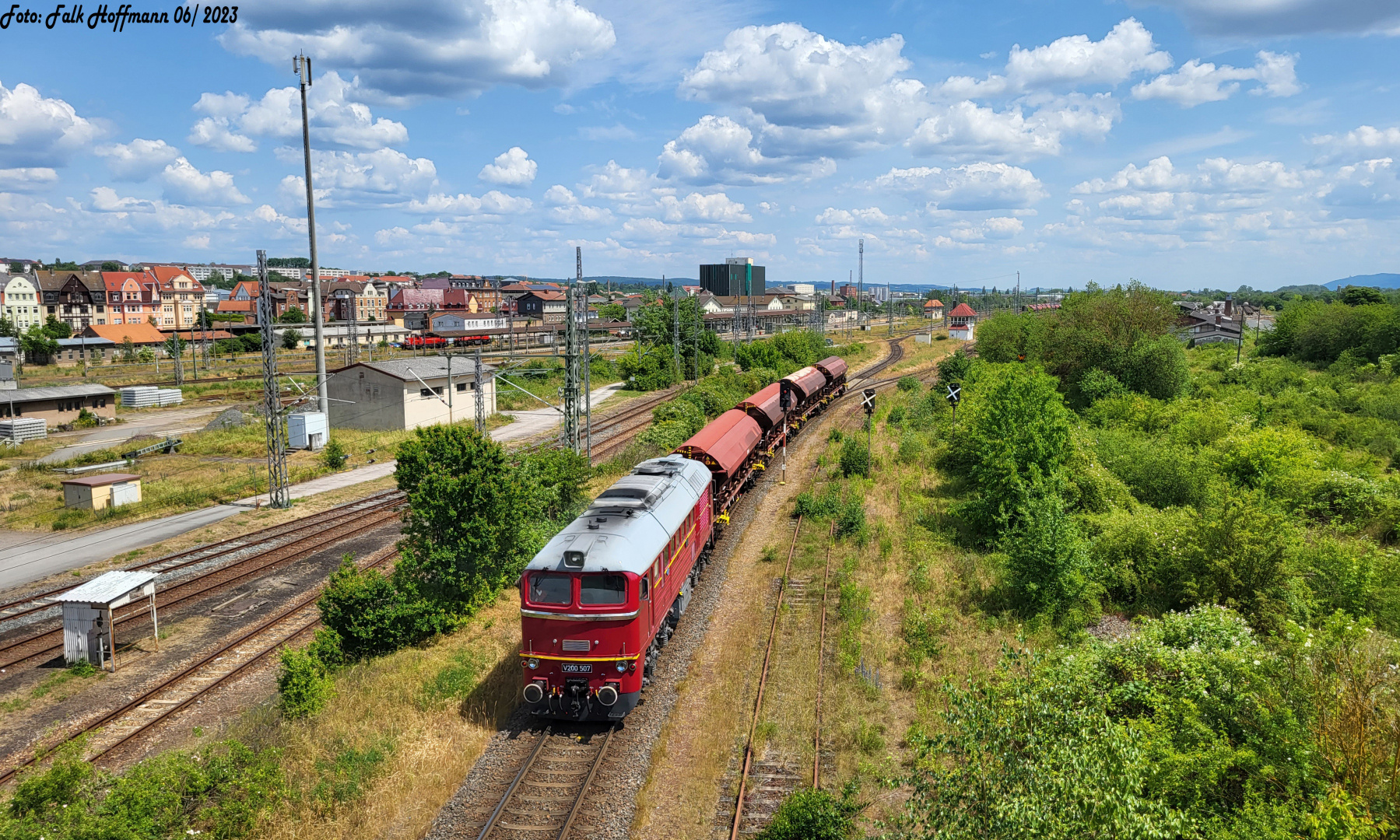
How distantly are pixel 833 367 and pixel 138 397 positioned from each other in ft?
192

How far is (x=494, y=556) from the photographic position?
21.8 metres

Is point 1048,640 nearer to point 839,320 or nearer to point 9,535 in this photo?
point 9,535

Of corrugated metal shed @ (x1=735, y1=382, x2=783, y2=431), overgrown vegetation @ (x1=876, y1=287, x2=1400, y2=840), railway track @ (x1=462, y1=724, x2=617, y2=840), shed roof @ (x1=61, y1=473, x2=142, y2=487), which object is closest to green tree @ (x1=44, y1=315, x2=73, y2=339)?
shed roof @ (x1=61, y1=473, x2=142, y2=487)

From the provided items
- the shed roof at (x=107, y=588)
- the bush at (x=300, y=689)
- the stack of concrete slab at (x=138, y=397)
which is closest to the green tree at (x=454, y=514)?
the bush at (x=300, y=689)

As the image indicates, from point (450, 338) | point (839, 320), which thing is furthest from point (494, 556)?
point (839, 320)

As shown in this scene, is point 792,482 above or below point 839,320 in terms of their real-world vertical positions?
below

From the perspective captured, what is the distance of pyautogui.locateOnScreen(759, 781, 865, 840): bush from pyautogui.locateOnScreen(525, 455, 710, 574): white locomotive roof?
4952 millimetres

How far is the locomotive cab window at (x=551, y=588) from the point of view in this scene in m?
14.8

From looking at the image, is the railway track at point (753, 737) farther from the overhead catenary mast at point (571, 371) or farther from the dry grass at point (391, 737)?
the overhead catenary mast at point (571, 371)

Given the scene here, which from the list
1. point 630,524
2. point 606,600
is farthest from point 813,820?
point 630,524

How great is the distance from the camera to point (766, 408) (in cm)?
3684

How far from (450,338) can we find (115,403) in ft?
159

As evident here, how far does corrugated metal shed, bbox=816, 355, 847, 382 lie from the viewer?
5638 centimetres

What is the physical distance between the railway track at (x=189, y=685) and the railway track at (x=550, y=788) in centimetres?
849
